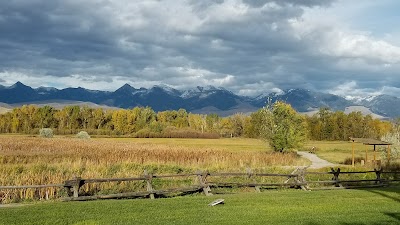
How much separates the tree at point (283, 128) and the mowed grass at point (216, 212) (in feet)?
110

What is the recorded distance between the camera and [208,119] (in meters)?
179

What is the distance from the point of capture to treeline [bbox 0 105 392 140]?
433ft

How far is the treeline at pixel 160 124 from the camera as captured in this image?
433 feet

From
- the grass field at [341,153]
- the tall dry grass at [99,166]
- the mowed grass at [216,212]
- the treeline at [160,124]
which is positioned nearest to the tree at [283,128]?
the grass field at [341,153]

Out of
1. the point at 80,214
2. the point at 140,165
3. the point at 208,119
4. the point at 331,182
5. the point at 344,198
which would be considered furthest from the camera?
the point at 208,119

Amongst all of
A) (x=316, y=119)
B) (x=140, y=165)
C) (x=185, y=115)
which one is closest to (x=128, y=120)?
(x=185, y=115)

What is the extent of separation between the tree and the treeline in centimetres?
7176

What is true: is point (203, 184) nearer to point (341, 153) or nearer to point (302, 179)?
point (302, 179)

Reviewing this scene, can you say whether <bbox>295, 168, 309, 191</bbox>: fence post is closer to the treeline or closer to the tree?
the tree

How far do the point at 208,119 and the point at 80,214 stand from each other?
166 metres

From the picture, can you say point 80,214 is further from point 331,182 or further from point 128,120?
point 128,120

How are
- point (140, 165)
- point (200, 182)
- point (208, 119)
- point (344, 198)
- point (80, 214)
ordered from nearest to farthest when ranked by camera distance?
point (80, 214)
point (344, 198)
point (200, 182)
point (140, 165)
point (208, 119)

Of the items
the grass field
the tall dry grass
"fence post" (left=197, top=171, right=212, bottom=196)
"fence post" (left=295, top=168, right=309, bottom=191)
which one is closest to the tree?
the grass field

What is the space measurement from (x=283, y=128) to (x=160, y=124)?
83.0 m
